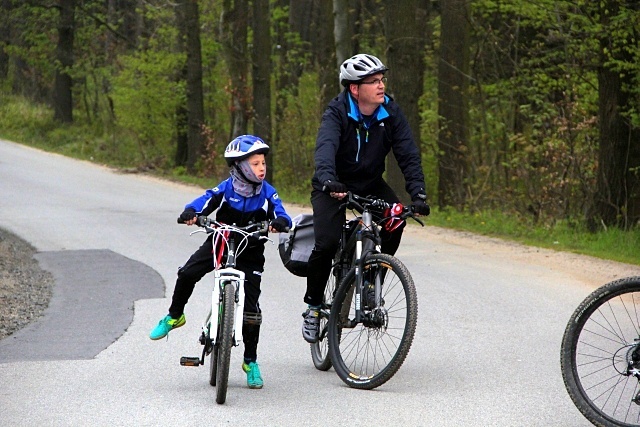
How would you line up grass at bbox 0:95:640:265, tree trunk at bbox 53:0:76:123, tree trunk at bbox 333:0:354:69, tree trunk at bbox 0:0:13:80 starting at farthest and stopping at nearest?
tree trunk at bbox 53:0:76:123 → tree trunk at bbox 0:0:13:80 → tree trunk at bbox 333:0:354:69 → grass at bbox 0:95:640:265

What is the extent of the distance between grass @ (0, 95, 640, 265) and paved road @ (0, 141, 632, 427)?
106 cm

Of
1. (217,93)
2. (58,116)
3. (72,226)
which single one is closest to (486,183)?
(72,226)

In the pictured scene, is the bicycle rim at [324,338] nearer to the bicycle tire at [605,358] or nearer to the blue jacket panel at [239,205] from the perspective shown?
the blue jacket panel at [239,205]

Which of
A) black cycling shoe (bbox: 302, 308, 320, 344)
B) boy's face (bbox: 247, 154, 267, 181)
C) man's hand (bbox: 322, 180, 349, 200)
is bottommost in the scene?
black cycling shoe (bbox: 302, 308, 320, 344)

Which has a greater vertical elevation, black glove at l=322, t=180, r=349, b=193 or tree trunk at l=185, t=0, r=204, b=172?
black glove at l=322, t=180, r=349, b=193

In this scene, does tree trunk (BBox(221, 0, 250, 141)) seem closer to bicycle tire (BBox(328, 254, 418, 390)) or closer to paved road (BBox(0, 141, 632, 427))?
paved road (BBox(0, 141, 632, 427))

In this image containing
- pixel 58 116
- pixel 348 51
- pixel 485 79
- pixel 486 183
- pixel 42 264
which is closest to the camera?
pixel 42 264

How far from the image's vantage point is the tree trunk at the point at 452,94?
2312 cm

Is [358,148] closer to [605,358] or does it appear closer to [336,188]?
[336,188]

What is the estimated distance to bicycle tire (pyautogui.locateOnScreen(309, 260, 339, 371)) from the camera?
25.3ft

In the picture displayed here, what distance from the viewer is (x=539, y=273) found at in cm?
1275

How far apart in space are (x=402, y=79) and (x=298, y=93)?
1164cm

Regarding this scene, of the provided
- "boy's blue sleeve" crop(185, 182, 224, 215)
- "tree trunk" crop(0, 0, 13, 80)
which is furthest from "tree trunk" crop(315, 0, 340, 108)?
"boy's blue sleeve" crop(185, 182, 224, 215)

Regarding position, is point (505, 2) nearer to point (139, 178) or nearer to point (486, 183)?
point (486, 183)
